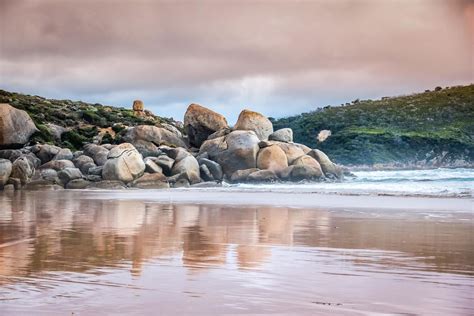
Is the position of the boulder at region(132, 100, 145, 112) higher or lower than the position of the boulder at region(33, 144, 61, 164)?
higher

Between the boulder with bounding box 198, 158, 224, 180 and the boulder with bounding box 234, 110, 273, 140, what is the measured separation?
478 cm

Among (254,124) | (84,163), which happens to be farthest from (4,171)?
(254,124)

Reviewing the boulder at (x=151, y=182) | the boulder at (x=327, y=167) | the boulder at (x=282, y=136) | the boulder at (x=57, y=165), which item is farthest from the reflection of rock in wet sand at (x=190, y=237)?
the boulder at (x=282, y=136)

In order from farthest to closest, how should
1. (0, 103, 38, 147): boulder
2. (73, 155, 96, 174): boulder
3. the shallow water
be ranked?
(0, 103, 38, 147): boulder, (73, 155, 96, 174): boulder, the shallow water

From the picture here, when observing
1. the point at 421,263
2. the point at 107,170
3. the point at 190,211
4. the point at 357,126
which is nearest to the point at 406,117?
the point at 357,126

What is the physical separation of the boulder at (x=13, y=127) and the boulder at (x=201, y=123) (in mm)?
9902

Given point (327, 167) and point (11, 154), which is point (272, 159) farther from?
point (11, 154)

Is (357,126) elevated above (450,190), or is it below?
above

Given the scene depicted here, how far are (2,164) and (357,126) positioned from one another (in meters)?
54.7

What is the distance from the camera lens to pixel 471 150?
6594cm

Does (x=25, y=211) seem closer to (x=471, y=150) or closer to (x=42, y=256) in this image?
(x=42, y=256)

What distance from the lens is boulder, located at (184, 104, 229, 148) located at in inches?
1769

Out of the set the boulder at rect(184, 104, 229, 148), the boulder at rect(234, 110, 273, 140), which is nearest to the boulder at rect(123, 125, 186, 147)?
the boulder at rect(184, 104, 229, 148)

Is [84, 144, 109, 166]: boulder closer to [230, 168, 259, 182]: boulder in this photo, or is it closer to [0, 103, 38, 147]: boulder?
[0, 103, 38, 147]: boulder
